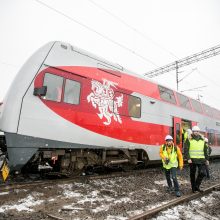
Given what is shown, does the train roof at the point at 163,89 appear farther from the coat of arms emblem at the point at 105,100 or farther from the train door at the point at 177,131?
the train door at the point at 177,131

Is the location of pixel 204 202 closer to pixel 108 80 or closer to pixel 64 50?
pixel 108 80

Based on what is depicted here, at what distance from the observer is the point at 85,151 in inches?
296

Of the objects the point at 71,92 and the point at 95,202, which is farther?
the point at 71,92

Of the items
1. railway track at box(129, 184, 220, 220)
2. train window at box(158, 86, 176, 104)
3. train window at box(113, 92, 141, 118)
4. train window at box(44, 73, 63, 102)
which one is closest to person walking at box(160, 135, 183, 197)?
railway track at box(129, 184, 220, 220)

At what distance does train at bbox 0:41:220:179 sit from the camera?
6.13 meters

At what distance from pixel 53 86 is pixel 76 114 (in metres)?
1.02

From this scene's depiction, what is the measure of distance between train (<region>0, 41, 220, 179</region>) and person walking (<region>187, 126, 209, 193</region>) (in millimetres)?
2318

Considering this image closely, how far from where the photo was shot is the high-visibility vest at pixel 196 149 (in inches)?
277

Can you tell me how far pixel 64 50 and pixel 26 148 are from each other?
9.82ft

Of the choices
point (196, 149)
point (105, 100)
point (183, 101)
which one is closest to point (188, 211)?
point (196, 149)

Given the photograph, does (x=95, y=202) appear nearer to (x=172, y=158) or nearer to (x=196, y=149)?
(x=172, y=158)

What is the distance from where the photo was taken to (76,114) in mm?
7086

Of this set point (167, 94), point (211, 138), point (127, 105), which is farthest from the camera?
point (211, 138)

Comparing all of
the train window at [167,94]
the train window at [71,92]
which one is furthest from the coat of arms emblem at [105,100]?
the train window at [167,94]
